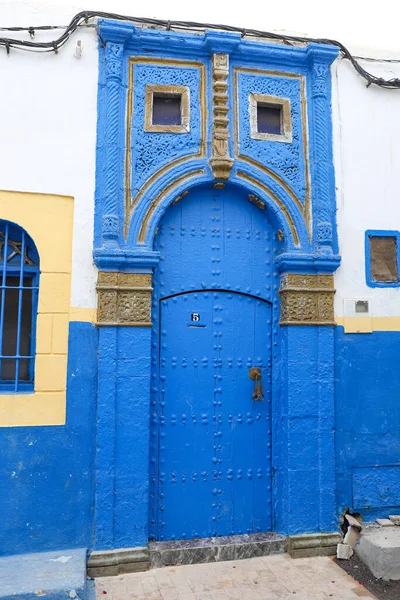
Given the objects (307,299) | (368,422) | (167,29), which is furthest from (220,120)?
(368,422)

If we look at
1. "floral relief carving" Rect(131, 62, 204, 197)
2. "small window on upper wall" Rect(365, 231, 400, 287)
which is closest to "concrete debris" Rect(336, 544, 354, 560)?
"small window on upper wall" Rect(365, 231, 400, 287)

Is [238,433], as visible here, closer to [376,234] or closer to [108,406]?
[108,406]

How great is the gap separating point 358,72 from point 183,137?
184 cm

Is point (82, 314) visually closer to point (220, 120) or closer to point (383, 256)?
point (220, 120)

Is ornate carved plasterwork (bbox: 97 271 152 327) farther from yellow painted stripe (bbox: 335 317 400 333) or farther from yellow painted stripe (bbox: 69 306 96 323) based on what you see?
yellow painted stripe (bbox: 335 317 400 333)

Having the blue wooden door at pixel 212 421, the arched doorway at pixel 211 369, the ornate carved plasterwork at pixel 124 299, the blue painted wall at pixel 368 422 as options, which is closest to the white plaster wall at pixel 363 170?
the blue painted wall at pixel 368 422

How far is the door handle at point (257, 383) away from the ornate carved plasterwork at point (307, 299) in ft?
1.57

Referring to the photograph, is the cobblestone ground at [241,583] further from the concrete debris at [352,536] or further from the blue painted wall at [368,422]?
the blue painted wall at [368,422]

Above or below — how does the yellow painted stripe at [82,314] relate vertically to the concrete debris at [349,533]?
above

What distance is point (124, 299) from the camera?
4219 millimetres

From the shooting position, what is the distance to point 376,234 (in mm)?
4773

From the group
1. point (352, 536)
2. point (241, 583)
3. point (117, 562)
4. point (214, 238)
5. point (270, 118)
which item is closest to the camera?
point (241, 583)

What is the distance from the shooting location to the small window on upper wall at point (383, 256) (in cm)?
476

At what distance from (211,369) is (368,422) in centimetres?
149
